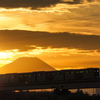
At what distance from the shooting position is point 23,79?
141 m

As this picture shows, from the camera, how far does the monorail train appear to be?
4931 inches

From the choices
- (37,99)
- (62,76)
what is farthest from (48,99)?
(62,76)

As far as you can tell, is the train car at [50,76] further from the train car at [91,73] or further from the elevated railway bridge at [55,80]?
the train car at [91,73]

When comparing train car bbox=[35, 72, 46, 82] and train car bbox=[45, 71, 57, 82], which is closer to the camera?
train car bbox=[45, 71, 57, 82]

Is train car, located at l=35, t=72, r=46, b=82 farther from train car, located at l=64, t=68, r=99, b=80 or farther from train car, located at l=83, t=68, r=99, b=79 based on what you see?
train car, located at l=83, t=68, r=99, b=79

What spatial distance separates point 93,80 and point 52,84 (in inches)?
601

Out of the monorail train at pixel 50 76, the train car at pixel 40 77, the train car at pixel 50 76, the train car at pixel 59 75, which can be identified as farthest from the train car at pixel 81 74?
the train car at pixel 40 77

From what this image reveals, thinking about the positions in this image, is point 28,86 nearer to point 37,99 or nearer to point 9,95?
point 37,99

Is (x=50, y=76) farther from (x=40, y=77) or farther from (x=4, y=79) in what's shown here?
(x=4, y=79)

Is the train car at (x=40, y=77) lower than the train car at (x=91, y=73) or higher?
lower

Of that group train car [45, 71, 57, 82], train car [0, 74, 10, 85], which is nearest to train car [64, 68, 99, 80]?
train car [45, 71, 57, 82]

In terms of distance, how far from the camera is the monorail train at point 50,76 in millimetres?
125250

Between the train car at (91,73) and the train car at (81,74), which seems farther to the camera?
the train car at (81,74)

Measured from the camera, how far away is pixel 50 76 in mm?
133625
